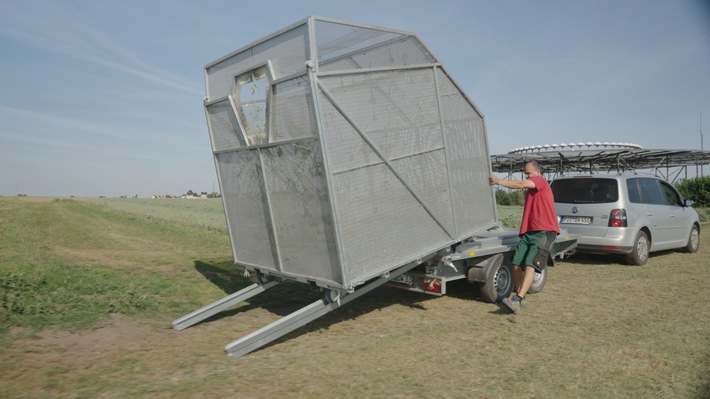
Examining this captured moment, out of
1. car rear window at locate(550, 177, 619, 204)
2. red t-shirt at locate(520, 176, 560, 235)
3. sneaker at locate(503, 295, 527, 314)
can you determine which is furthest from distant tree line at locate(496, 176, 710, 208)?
sneaker at locate(503, 295, 527, 314)

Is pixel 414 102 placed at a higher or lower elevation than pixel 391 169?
higher

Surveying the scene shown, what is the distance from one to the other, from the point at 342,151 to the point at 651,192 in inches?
324

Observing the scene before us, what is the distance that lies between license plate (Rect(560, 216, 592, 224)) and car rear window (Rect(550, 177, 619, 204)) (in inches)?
12.3

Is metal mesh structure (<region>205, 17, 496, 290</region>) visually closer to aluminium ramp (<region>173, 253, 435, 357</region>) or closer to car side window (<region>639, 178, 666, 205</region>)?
aluminium ramp (<region>173, 253, 435, 357</region>)

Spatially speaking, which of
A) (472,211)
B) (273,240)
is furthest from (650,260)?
(273,240)

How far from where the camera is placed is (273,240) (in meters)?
5.83

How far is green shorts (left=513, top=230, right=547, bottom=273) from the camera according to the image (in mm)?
6227

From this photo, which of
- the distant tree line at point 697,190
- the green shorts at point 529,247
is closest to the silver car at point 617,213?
the green shorts at point 529,247

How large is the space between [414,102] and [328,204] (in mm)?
1705

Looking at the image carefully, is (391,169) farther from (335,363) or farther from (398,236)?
(335,363)

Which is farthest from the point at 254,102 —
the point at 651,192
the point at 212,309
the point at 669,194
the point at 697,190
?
the point at 697,190

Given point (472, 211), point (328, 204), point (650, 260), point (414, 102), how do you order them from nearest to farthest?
point (328, 204) → point (414, 102) → point (472, 211) → point (650, 260)

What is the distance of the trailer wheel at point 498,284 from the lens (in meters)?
6.46

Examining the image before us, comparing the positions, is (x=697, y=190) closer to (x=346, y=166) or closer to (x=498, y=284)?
(x=498, y=284)
